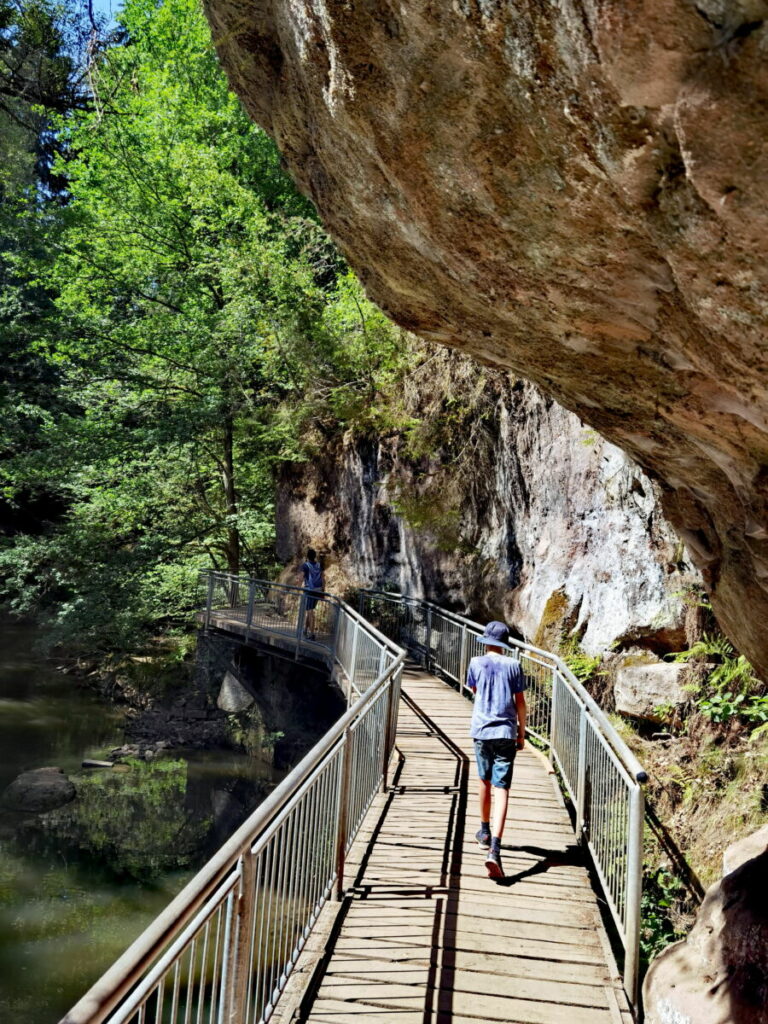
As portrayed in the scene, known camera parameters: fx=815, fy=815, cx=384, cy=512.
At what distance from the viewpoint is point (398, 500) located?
1672 cm

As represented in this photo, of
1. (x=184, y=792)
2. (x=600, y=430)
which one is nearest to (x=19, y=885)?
(x=184, y=792)

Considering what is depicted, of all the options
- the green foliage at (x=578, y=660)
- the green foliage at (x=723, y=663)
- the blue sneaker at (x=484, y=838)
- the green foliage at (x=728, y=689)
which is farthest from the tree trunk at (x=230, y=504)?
the blue sneaker at (x=484, y=838)

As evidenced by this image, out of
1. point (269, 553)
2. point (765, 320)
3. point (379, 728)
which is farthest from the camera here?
point (269, 553)

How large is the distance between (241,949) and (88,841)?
40.5ft

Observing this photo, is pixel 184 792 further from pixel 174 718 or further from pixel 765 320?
pixel 765 320

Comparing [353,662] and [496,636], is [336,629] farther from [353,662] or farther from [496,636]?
[496,636]

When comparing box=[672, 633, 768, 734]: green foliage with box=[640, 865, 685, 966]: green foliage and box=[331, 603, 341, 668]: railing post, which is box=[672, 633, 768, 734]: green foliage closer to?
box=[640, 865, 685, 966]: green foliage

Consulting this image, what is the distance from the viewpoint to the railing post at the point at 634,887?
15.9ft

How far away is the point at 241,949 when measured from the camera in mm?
3400

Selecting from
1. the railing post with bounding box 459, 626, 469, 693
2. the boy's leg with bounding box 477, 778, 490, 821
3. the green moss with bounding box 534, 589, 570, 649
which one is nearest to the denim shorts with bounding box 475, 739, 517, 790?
the boy's leg with bounding box 477, 778, 490, 821

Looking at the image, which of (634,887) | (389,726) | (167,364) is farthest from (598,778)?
(167,364)

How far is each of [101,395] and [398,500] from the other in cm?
823

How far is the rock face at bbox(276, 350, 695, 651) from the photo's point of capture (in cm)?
1037

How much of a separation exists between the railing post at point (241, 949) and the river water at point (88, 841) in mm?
7275
